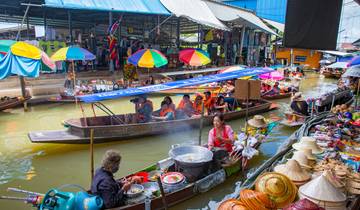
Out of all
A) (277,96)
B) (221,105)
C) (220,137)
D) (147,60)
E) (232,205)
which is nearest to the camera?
(232,205)

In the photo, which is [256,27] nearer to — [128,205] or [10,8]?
[10,8]

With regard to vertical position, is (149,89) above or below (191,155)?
above

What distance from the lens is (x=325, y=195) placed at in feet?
12.2

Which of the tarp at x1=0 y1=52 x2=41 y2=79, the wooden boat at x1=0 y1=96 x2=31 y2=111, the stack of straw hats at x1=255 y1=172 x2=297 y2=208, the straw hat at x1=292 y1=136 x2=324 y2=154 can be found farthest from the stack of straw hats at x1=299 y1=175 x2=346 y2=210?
the wooden boat at x1=0 y1=96 x2=31 y2=111

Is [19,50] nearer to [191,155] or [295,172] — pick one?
[191,155]

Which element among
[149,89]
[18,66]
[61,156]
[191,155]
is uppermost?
[18,66]

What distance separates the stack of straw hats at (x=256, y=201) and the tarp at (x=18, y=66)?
10.4m

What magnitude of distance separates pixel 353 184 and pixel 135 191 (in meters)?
3.58

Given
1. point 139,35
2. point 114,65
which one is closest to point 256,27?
point 139,35

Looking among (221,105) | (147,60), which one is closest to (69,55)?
(147,60)

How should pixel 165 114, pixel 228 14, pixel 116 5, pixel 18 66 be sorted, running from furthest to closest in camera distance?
pixel 228 14, pixel 116 5, pixel 18 66, pixel 165 114

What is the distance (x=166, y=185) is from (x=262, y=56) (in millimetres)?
27604

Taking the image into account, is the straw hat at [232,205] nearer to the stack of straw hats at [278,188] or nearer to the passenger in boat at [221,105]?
the stack of straw hats at [278,188]

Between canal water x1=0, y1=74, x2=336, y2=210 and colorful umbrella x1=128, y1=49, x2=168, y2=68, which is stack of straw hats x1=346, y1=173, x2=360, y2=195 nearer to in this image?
canal water x1=0, y1=74, x2=336, y2=210
